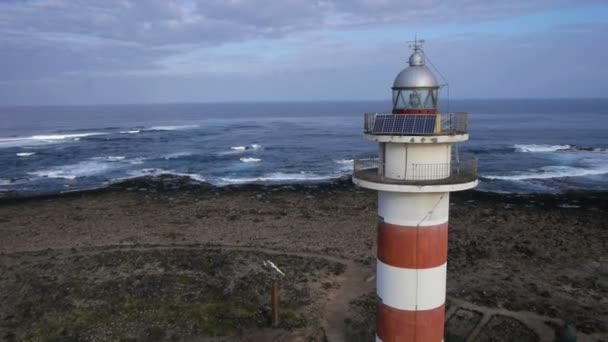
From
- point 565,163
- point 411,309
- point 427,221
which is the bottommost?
point 565,163

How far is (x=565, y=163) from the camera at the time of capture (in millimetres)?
43062

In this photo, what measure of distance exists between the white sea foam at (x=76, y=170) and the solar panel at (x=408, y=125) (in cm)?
3592

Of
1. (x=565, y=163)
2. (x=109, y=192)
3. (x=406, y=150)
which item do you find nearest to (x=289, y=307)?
(x=406, y=150)

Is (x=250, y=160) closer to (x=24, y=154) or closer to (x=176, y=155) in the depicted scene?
(x=176, y=155)

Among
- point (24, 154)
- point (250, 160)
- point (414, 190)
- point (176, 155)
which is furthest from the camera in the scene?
point (24, 154)

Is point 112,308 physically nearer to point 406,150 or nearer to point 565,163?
point 406,150

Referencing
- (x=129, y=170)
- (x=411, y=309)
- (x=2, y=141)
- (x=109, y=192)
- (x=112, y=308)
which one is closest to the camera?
(x=411, y=309)

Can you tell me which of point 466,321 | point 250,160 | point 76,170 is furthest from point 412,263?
point 250,160

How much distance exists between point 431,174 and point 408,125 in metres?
0.80

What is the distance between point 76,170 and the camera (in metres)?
41.7

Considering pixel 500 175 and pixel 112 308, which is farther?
pixel 500 175

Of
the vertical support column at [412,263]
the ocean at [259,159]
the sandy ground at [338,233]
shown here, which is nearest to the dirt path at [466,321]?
the sandy ground at [338,233]

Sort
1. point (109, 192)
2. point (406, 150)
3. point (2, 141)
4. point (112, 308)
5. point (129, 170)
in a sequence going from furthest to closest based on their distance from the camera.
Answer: point (2, 141)
point (129, 170)
point (109, 192)
point (112, 308)
point (406, 150)

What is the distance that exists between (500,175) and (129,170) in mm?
28444
